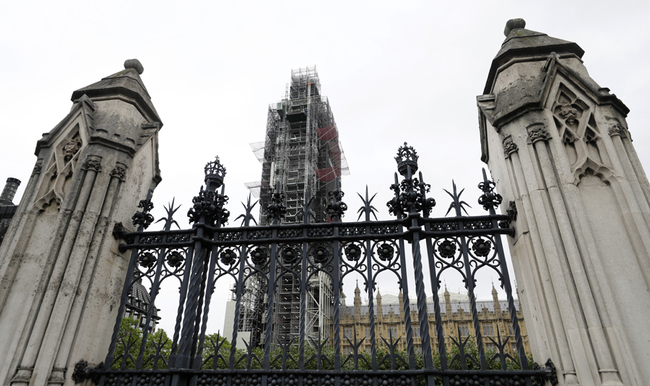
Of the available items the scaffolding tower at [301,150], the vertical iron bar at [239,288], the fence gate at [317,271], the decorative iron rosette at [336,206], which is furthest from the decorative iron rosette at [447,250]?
the scaffolding tower at [301,150]

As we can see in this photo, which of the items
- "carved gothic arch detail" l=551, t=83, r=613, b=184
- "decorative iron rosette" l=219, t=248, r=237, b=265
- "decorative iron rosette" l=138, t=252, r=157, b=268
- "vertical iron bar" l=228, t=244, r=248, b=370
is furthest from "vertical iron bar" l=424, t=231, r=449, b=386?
"decorative iron rosette" l=138, t=252, r=157, b=268

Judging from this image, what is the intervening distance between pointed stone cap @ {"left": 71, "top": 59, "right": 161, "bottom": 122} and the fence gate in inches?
83.9

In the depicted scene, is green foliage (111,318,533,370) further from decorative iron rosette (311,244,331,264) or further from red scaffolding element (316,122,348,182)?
red scaffolding element (316,122,348,182)

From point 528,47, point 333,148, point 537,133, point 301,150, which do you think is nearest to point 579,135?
point 537,133

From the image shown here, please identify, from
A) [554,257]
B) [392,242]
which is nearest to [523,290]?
[554,257]

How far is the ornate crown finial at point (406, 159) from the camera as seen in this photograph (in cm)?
639

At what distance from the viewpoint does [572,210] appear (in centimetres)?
511

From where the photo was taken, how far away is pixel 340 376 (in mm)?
5078

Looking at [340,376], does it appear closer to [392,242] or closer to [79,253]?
[392,242]

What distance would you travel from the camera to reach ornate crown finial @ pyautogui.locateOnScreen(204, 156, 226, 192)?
6.84 metres

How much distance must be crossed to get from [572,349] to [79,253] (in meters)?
6.85

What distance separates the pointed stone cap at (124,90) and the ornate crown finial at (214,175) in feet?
6.47

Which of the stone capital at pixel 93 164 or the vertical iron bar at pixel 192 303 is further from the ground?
the stone capital at pixel 93 164

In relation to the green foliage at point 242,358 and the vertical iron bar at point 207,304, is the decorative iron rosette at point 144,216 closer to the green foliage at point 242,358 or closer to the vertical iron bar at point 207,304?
the vertical iron bar at point 207,304
